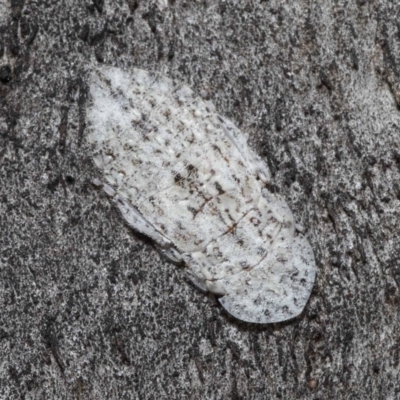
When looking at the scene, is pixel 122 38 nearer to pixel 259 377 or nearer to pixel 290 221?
pixel 290 221

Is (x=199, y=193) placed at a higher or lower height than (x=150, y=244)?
higher

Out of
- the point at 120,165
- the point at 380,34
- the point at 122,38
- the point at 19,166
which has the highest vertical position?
the point at 380,34

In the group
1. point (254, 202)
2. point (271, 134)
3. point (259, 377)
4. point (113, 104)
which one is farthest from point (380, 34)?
point (259, 377)

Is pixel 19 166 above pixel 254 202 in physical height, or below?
below
